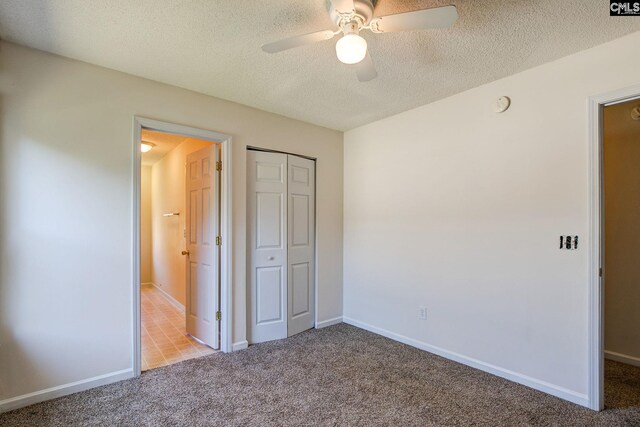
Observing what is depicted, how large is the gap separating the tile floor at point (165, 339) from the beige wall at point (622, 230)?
3.89 metres

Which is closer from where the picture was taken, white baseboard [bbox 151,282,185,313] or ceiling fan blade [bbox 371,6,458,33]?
ceiling fan blade [bbox 371,6,458,33]

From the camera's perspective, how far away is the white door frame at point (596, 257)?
2201mm

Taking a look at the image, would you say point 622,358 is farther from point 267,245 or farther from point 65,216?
point 65,216

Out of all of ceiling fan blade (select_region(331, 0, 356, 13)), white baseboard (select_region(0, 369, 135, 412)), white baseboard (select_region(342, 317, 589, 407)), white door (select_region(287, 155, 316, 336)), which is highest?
ceiling fan blade (select_region(331, 0, 356, 13))

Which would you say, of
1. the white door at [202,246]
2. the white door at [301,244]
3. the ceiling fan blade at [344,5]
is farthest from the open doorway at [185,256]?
the ceiling fan blade at [344,5]

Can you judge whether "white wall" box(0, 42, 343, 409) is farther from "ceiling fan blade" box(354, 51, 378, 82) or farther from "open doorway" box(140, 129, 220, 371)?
"ceiling fan blade" box(354, 51, 378, 82)

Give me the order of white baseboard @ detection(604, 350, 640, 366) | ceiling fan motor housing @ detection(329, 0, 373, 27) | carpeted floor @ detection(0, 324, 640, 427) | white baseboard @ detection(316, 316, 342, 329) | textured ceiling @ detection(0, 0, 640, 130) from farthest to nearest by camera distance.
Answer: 1. white baseboard @ detection(316, 316, 342, 329)
2. white baseboard @ detection(604, 350, 640, 366)
3. carpeted floor @ detection(0, 324, 640, 427)
4. textured ceiling @ detection(0, 0, 640, 130)
5. ceiling fan motor housing @ detection(329, 0, 373, 27)

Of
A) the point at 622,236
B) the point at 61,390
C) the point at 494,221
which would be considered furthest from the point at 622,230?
the point at 61,390

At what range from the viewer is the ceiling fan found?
1555 millimetres

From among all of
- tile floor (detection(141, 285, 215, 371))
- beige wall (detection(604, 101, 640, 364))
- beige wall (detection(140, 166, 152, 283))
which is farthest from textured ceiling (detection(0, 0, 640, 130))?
beige wall (detection(140, 166, 152, 283))

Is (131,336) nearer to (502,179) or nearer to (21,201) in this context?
(21,201)

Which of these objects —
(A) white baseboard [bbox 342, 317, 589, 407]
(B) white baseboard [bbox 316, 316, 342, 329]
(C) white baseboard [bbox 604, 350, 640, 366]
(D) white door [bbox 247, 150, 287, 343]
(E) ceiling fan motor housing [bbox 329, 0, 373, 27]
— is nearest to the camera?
(E) ceiling fan motor housing [bbox 329, 0, 373, 27]

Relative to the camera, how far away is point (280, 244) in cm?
363

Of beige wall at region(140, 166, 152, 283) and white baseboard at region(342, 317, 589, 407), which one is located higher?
beige wall at region(140, 166, 152, 283)
